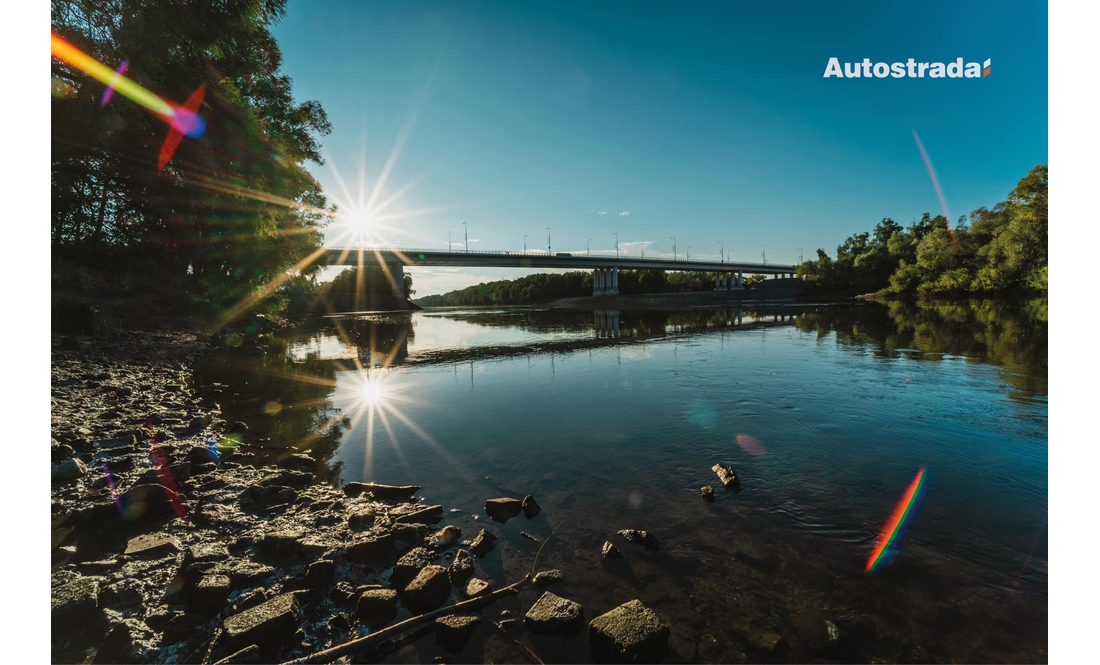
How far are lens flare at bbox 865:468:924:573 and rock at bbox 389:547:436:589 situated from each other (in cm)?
483

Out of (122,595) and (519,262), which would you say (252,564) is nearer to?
(122,595)

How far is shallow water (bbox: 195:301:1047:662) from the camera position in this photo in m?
3.74

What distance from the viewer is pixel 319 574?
4426 mm

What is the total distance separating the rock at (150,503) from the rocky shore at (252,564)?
2 centimetres

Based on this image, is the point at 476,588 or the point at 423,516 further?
the point at 423,516

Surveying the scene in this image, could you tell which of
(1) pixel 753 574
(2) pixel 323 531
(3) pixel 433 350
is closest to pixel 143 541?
(2) pixel 323 531

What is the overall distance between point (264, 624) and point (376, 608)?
35.8 inches

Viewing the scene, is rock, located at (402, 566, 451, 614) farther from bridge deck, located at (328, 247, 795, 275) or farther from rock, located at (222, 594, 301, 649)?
bridge deck, located at (328, 247, 795, 275)

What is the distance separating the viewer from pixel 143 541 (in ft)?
16.2

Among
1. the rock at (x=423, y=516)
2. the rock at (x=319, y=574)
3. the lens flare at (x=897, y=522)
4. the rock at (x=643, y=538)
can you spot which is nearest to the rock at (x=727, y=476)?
the lens flare at (x=897, y=522)

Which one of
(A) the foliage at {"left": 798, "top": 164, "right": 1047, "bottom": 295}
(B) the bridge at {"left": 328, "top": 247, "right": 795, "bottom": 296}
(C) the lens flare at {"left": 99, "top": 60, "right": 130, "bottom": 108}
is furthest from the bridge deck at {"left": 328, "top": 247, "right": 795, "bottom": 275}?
(C) the lens flare at {"left": 99, "top": 60, "right": 130, "bottom": 108}

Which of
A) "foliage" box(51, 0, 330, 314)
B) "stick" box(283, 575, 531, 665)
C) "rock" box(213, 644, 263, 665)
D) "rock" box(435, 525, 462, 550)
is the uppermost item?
"foliage" box(51, 0, 330, 314)

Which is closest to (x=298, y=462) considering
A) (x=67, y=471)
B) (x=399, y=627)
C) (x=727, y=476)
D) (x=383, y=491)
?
(x=383, y=491)

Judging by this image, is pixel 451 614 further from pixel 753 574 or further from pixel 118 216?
pixel 118 216
